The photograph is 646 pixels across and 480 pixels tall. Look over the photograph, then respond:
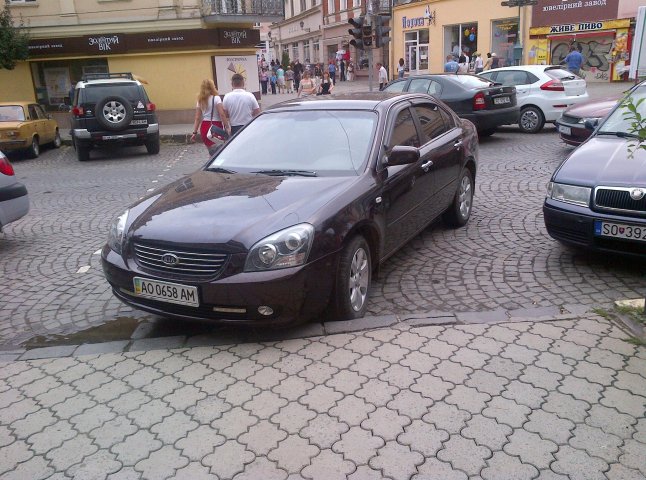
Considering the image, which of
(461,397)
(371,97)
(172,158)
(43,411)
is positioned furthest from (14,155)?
(461,397)

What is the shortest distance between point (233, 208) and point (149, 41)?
1907cm

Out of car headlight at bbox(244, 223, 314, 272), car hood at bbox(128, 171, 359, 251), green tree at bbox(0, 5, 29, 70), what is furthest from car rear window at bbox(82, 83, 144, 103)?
car headlight at bbox(244, 223, 314, 272)

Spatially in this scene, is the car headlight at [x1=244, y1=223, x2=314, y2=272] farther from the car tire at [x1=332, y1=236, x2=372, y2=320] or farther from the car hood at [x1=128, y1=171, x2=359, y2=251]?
the car tire at [x1=332, y1=236, x2=372, y2=320]

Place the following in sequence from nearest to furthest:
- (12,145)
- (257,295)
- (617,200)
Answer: (257,295), (617,200), (12,145)

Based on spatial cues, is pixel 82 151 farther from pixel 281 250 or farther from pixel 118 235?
pixel 281 250

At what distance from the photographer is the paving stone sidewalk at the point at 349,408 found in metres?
2.98

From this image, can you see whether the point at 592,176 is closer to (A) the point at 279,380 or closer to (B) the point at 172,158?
(A) the point at 279,380

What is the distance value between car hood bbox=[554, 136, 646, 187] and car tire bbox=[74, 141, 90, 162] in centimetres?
1252

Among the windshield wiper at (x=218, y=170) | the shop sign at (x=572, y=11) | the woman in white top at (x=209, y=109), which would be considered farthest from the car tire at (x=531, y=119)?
the shop sign at (x=572, y=11)

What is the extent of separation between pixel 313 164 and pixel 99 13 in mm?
19727

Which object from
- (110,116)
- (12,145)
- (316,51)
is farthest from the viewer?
(316,51)

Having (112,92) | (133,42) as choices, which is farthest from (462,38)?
(112,92)

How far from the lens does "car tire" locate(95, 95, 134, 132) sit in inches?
573

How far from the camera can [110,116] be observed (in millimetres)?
14750
